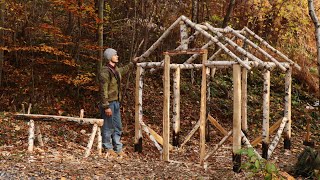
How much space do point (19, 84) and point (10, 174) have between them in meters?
7.01

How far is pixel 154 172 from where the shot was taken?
683 centimetres

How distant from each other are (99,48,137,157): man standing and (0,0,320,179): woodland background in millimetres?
592

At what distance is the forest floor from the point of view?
6.11 m

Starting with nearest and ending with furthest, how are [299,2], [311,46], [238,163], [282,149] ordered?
[238,163] < [282,149] < [299,2] < [311,46]

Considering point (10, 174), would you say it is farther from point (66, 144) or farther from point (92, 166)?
point (66, 144)

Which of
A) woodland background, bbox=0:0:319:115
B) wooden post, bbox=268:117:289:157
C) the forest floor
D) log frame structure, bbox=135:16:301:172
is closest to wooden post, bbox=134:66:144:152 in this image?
log frame structure, bbox=135:16:301:172

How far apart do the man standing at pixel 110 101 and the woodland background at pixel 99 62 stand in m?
0.59

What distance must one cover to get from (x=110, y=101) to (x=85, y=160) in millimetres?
1373

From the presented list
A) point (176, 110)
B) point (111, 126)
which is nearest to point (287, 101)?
point (176, 110)

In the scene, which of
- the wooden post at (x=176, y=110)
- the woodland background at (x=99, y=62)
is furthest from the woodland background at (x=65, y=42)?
the wooden post at (x=176, y=110)

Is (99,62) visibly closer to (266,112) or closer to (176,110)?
(176,110)

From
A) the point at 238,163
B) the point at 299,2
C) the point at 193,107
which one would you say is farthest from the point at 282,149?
the point at 299,2

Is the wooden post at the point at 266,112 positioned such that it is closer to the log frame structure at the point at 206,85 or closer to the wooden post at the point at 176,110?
the log frame structure at the point at 206,85

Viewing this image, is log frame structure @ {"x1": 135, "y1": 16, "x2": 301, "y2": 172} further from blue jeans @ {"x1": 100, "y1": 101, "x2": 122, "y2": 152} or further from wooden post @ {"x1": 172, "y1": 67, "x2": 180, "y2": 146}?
blue jeans @ {"x1": 100, "y1": 101, "x2": 122, "y2": 152}
